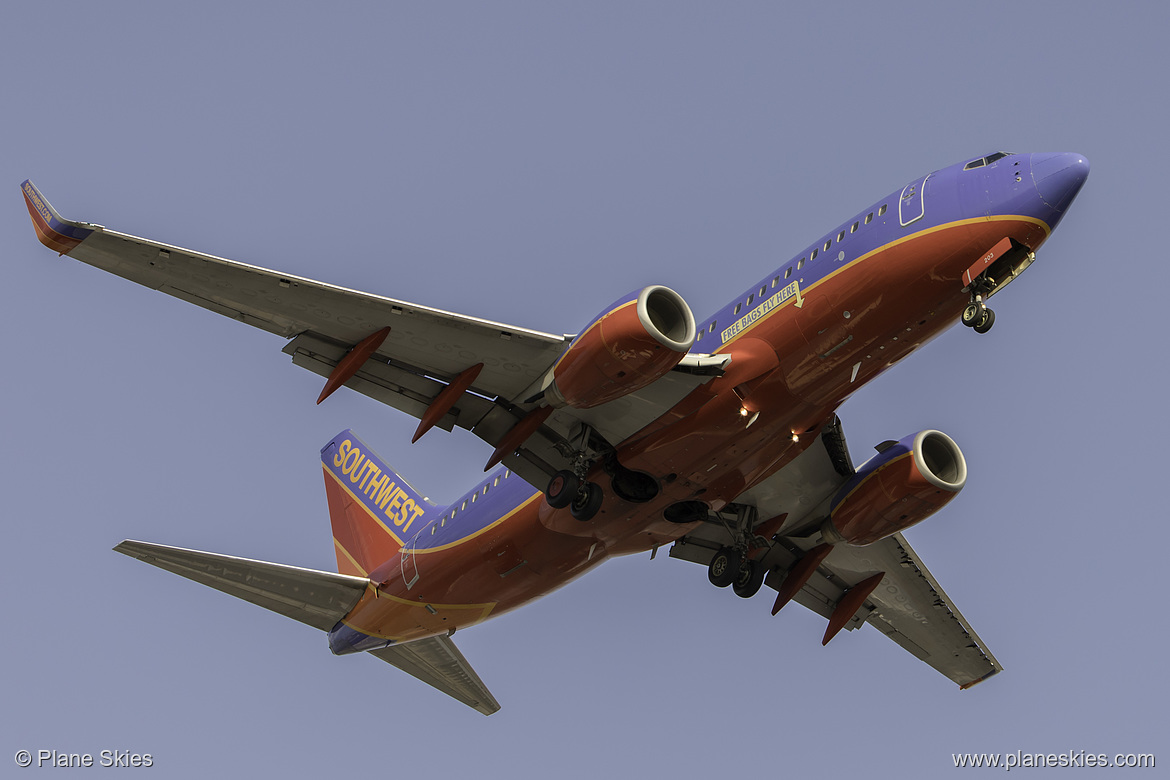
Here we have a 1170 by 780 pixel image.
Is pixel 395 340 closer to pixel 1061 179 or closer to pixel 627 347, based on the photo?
pixel 627 347

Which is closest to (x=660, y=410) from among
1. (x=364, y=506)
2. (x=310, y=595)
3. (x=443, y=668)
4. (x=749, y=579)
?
(x=749, y=579)

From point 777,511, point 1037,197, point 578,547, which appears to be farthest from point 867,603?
point 1037,197

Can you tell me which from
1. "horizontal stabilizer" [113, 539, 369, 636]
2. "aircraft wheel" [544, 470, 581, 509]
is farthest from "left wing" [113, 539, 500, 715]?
"aircraft wheel" [544, 470, 581, 509]

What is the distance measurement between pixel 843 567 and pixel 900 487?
5.46 meters

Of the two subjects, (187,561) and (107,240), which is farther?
(187,561)

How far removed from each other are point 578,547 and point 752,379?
626cm

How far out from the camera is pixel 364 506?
3416 centimetres

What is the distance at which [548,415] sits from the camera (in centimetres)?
2530

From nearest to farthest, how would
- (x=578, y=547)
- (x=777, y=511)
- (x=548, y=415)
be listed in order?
(x=548, y=415)
(x=578, y=547)
(x=777, y=511)

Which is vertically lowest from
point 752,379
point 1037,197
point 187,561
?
point 187,561

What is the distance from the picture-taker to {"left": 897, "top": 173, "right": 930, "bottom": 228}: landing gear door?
2259cm

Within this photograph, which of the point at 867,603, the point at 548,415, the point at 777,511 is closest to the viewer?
the point at 548,415

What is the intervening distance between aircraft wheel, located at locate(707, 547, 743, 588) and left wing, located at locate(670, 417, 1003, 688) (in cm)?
82

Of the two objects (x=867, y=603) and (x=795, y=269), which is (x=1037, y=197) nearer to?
(x=795, y=269)
